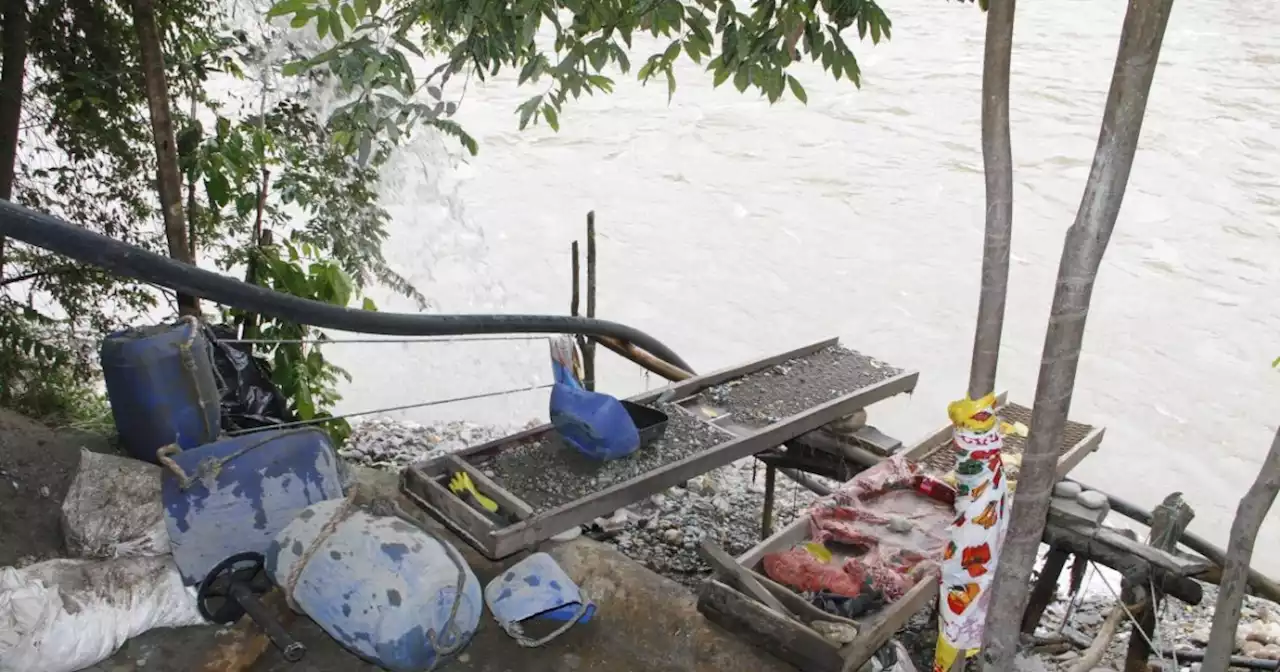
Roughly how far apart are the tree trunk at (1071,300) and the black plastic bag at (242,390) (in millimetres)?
3067

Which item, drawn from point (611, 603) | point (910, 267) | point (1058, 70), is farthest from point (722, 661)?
point (1058, 70)

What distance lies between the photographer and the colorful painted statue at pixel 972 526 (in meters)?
2.49

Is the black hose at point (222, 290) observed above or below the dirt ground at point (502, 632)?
above

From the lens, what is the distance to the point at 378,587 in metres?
2.92

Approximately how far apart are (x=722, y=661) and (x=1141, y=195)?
1456cm

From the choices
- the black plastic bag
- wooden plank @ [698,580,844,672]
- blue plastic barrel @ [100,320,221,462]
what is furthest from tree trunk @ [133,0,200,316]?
wooden plank @ [698,580,844,672]

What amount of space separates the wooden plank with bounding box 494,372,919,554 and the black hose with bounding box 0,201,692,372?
36.8 inches

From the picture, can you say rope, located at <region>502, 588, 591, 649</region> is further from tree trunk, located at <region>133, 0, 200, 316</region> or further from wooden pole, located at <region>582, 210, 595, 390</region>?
wooden pole, located at <region>582, 210, 595, 390</region>

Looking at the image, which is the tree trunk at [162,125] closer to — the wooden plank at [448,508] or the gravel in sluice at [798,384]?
the wooden plank at [448,508]

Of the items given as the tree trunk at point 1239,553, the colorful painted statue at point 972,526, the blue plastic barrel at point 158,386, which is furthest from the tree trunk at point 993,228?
the blue plastic barrel at point 158,386

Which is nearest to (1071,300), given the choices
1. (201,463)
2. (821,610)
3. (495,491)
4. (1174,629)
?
(821,610)

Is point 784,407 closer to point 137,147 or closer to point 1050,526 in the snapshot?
point 1050,526

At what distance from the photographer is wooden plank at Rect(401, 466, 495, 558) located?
3441 millimetres

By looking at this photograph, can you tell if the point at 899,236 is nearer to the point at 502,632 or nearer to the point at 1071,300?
the point at 502,632
